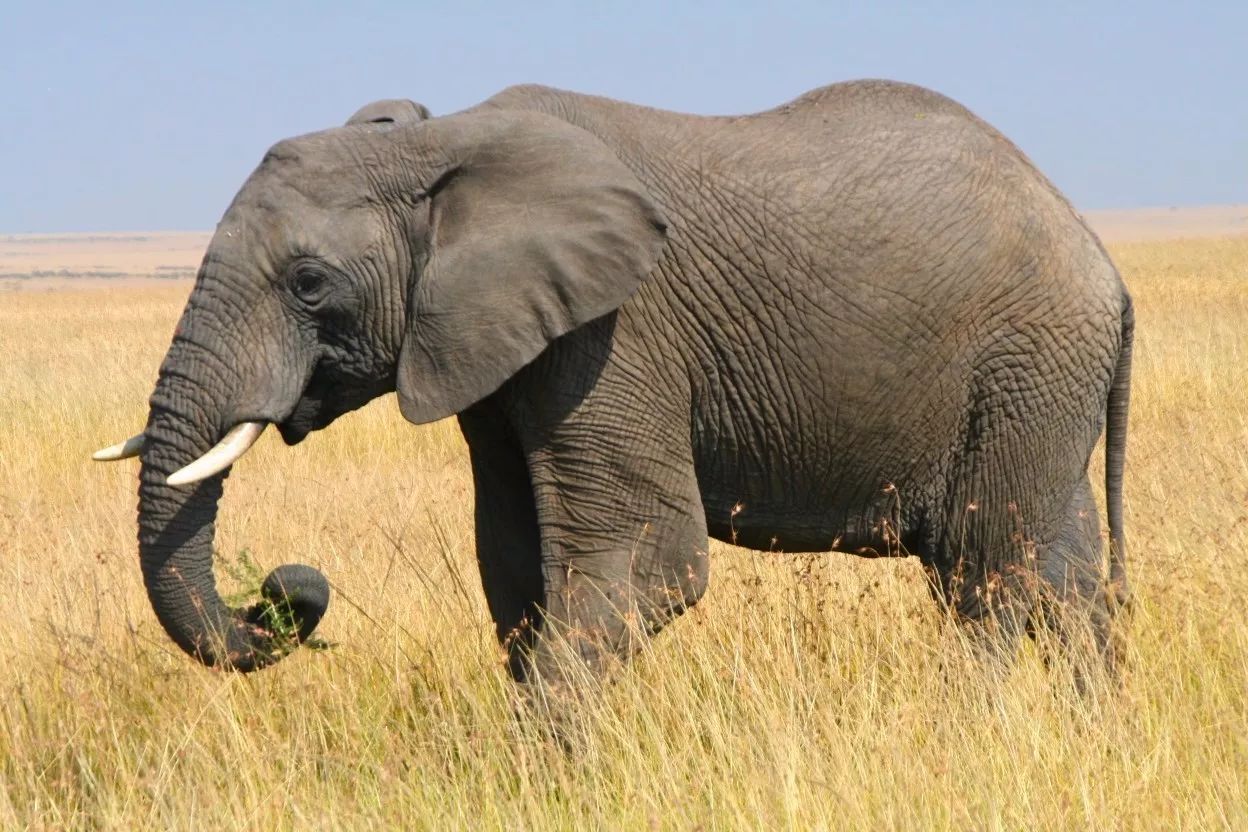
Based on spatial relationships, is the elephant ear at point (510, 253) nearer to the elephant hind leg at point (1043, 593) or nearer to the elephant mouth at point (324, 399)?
the elephant mouth at point (324, 399)

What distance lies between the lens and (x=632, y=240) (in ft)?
14.1

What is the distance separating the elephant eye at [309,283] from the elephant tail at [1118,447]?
2485 millimetres

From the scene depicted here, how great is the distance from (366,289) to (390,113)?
0.63m

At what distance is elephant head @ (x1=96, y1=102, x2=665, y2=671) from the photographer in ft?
13.8

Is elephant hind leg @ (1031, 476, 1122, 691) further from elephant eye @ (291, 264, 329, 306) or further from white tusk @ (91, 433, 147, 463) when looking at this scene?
white tusk @ (91, 433, 147, 463)

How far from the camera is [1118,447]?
5297mm

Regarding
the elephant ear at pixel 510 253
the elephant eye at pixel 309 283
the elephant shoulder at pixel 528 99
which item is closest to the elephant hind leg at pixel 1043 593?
the elephant ear at pixel 510 253

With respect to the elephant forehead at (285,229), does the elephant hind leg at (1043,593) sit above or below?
→ below

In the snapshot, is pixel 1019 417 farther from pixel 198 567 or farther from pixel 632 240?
pixel 198 567

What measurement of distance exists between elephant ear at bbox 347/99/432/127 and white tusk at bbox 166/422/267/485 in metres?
1.03

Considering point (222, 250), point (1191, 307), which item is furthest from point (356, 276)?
point (1191, 307)

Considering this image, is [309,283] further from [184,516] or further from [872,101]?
[872,101]

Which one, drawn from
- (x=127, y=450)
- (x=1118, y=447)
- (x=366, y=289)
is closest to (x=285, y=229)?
(x=366, y=289)

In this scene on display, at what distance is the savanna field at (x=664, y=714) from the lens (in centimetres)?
384
